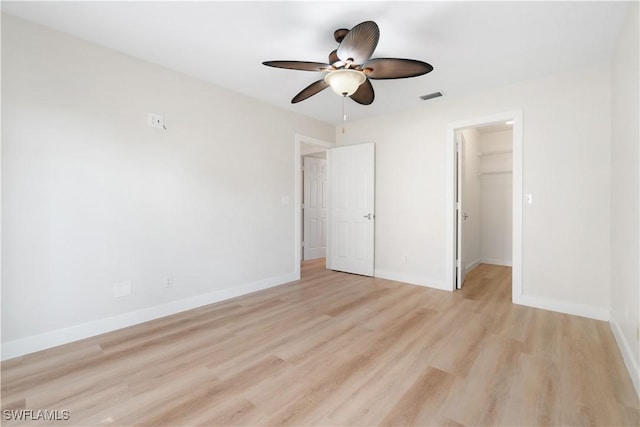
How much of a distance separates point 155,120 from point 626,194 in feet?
13.6

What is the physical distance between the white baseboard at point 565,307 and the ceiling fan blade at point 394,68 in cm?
283

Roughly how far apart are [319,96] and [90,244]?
2967 millimetres

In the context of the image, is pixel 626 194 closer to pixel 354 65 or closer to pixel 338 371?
pixel 354 65

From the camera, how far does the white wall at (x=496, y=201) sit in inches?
218

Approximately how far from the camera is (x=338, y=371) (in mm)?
2004

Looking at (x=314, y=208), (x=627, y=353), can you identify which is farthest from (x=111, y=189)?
(x=627, y=353)

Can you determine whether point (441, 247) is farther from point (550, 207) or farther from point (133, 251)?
point (133, 251)

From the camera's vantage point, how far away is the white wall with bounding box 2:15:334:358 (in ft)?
7.22

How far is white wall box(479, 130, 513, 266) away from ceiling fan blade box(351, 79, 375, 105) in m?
4.01

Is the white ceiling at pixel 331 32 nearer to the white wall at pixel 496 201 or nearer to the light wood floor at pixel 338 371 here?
the light wood floor at pixel 338 371

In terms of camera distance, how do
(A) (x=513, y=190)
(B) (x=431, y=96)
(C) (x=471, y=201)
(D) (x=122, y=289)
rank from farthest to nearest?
1. (C) (x=471, y=201)
2. (B) (x=431, y=96)
3. (A) (x=513, y=190)
4. (D) (x=122, y=289)

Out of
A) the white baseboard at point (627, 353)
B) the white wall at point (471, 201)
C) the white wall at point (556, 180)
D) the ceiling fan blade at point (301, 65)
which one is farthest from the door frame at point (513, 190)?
the ceiling fan blade at point (301, 65)

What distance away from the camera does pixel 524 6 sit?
80.1 inches

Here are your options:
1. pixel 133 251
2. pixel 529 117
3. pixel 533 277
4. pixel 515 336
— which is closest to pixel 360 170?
pixel 529 117
